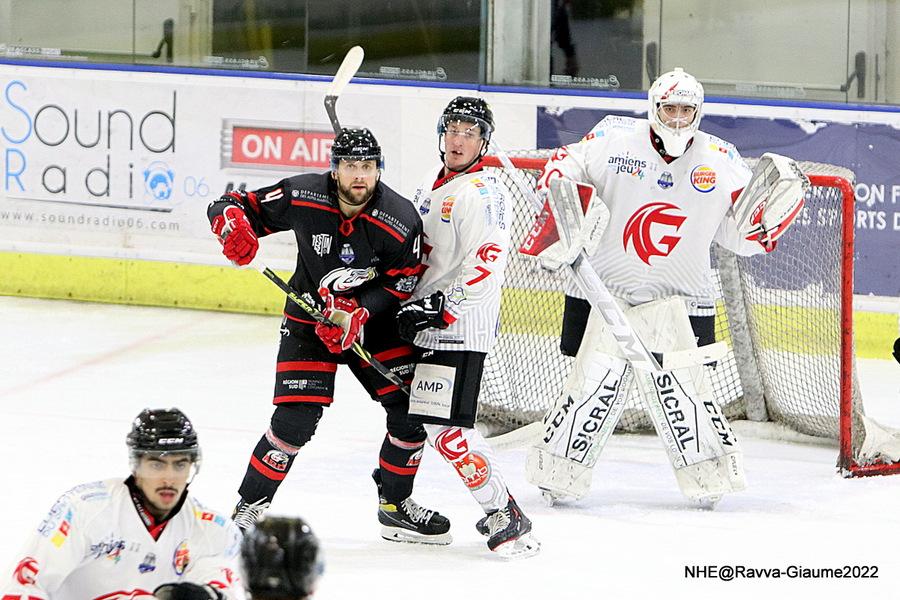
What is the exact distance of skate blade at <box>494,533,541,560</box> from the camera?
13.8ft

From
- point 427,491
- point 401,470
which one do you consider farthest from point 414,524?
point 427,491

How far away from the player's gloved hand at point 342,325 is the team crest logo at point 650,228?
1.00 m

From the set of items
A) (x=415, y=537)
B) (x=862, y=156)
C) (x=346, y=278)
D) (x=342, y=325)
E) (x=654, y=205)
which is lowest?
(x=415, y=537)

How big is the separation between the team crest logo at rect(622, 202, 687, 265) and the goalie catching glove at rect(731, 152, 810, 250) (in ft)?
0.62

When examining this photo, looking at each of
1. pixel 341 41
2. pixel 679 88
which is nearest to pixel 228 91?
pixel 341 41

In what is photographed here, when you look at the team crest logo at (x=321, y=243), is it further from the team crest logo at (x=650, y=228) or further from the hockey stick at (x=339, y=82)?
the team crest logo at (x=650, y=228)

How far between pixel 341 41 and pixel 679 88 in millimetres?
3163

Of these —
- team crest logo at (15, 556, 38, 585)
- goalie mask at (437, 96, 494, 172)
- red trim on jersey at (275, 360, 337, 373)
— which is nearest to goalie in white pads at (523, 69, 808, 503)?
goalie mask at (437, 96, 494, 172)

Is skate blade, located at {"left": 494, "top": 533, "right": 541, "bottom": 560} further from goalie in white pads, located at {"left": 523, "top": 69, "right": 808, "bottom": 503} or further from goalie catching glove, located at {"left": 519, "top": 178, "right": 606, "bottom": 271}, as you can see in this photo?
goalie catching glove, located at {"left": 519, "top": 178, "right": 606, "bottom": 271}

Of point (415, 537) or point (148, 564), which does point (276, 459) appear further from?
point (148, 564)

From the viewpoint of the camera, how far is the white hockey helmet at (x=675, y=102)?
458 centimetres

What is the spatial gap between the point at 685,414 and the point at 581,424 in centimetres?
29

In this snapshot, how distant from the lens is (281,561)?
1.94 metres

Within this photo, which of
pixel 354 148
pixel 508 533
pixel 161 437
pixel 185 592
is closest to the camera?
pixel 185 592
